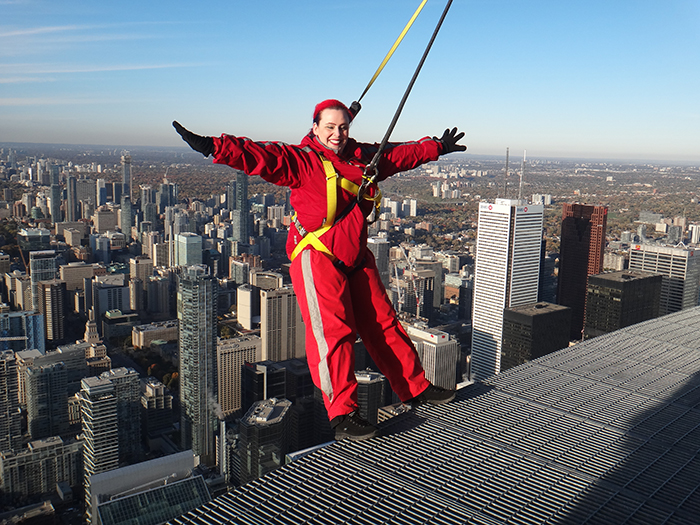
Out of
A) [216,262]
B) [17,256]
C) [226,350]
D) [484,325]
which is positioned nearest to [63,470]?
[226,350]

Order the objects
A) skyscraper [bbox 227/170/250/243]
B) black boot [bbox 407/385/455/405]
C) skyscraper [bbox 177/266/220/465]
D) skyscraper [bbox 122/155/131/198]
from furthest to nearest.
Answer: skyscraper [bbox 122/155/131/198] < skyscraper [bbox 227/170/250/243] < skyscraper [bbox 177/266/220/465] < black boot [bbox 407/385/455/405]

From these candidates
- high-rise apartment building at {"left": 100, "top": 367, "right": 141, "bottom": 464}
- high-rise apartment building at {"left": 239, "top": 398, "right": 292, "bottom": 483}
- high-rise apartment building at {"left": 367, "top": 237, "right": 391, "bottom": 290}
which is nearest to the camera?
high-rise apartment building at {"left": 239, "top": 398, "right": 292, "bottom": 483}

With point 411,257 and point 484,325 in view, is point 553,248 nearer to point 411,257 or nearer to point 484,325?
point 411,257

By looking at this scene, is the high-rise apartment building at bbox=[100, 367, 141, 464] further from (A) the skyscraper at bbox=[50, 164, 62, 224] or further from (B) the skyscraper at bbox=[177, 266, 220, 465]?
(A) the skyscraper at bbox=[50, 164, 62, 224]

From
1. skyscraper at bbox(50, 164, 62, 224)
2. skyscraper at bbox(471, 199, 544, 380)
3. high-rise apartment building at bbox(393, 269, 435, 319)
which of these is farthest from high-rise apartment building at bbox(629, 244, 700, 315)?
skyscraper at bbox(50, 164, 62, 224)

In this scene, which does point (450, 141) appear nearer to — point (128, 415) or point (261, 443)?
point (261, 443)

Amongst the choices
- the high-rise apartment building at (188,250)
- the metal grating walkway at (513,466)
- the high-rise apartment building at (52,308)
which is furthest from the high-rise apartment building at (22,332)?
the metal grating walkway at (513,466)

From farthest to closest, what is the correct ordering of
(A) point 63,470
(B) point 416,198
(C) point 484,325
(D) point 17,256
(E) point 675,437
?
(B) point 416,198, (D) point 17,256, (C) point 484,325, (A) point 63,470, (E) point 675,437
